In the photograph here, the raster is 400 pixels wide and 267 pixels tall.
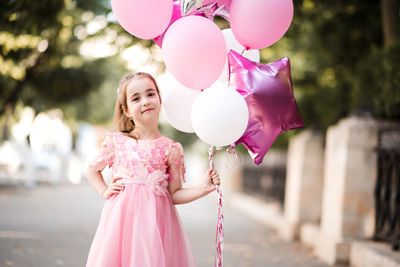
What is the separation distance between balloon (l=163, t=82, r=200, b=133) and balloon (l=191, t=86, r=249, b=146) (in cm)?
30

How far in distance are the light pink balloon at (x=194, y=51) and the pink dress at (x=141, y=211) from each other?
47cm

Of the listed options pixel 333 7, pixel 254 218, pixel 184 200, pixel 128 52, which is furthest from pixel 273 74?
pixel 254 218

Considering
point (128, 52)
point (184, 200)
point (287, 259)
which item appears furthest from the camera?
point (128, 52)

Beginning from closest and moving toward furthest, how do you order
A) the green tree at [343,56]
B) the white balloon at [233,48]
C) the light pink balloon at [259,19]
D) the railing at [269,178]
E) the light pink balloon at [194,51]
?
the light pink balloon at [194,51] < the light pink balloon at [259,19] < the white balloon at [233,48] < the green tree at [343,56] < the railing at [269,178]

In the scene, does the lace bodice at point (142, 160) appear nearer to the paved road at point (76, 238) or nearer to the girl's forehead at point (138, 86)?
the girl's forehead at point (138, 86)

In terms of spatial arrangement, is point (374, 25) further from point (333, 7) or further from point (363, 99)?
point (363, 99)

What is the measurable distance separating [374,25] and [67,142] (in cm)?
1422

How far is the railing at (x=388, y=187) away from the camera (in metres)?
4.98

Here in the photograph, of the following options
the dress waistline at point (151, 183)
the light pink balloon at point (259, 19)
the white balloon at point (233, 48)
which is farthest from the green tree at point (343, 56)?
the dress waistline at point (151, 183)

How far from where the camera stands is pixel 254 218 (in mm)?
10305

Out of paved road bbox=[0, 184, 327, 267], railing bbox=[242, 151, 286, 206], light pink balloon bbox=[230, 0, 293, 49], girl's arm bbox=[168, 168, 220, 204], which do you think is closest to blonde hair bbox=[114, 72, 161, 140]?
girl's arm bbox=[168, 168, 220, 204]

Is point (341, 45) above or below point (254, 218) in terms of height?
above

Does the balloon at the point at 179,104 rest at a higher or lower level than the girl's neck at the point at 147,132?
higher

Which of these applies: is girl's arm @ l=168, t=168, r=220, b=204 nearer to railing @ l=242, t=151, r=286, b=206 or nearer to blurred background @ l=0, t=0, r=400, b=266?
blurred background @ l=0, t=0, r=400, b=266
